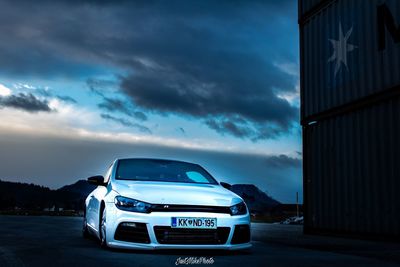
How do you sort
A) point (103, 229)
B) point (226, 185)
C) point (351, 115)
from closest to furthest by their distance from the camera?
point (103, 229) < point (226, 185) < point (351, 115)

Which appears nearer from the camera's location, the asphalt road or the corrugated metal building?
the asphalt road

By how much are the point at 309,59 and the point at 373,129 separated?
11.8 feet

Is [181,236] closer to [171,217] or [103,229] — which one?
[171,217]

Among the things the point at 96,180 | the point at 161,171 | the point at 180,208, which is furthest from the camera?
the point at 161,171

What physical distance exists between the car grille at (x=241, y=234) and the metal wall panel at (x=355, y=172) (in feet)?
15.1

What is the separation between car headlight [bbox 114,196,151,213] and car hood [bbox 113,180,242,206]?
0.04 meters

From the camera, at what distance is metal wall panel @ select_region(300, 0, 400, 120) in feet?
35.9

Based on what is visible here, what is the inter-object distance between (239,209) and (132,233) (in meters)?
1.32

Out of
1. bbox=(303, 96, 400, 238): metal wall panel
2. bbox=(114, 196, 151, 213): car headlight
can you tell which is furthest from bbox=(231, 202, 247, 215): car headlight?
bbox=(303, 96, 400, 238): metal wall panel

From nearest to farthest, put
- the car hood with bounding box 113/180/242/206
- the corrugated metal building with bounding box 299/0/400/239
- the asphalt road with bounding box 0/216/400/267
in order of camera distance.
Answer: the asphalt road with bounding box 0/216/400/267 → the car hood with bounding box 113/180/242/206 → the corrugated metal building with bounding box 299/0/400/239

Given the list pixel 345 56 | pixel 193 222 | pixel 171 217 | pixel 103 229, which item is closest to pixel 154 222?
pixel 171 217

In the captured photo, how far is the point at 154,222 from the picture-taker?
625 centimetres

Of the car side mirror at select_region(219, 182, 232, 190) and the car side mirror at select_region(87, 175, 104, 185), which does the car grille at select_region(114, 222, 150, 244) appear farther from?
A: the car side mirror at select_region(219, 182, 232, 190)

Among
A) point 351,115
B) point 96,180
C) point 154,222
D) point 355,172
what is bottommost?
point 154,222
